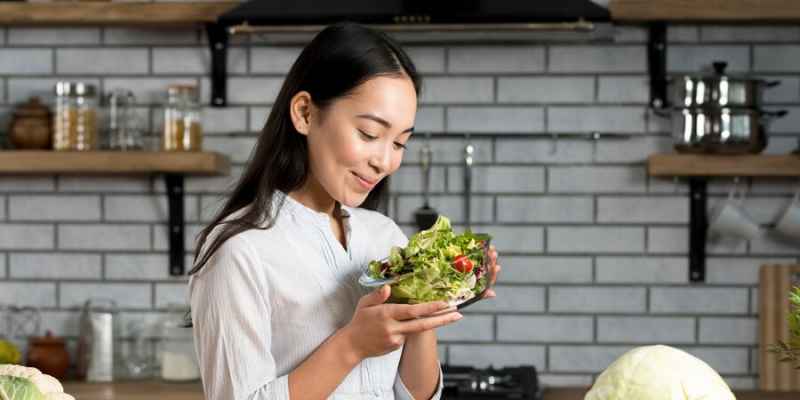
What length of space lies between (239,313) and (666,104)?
2.05m

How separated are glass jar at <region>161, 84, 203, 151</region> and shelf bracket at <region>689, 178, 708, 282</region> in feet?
4.79

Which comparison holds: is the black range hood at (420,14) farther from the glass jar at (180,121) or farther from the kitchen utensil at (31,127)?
the kitchen utensil at (31,127)

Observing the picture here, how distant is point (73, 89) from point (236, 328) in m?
1.98

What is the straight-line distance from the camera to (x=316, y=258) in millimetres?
1715

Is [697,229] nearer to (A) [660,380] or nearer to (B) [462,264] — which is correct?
(B) [462,264]

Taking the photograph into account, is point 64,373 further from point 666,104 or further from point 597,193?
point 666,104

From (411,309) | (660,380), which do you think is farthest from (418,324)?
(660,380)

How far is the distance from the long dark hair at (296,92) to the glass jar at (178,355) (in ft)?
5.28

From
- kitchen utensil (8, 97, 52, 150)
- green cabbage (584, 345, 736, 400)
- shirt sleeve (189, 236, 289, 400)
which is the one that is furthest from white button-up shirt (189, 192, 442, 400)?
kitchen utensil (8, 97, 52, 150)

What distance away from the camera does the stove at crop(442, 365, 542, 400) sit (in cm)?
303

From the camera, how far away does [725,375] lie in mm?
3322

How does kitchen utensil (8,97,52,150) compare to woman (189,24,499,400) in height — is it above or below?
above

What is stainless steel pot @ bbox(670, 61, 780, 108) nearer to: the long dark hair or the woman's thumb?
the long dark hair

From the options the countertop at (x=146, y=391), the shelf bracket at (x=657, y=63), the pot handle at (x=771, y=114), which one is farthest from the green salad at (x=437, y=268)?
the shelf bracket at (x=657, y=63)
